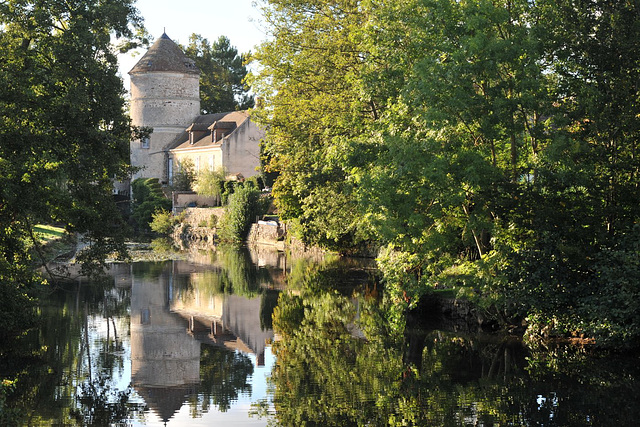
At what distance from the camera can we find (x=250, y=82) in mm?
27453

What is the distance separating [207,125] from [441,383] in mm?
54206

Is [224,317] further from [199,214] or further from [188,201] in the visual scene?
[188,201]

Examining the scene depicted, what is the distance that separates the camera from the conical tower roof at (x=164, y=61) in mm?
66000

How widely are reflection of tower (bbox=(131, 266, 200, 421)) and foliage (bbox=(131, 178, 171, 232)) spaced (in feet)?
107

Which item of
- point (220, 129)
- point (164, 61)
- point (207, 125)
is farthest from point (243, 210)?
point (164, 61)

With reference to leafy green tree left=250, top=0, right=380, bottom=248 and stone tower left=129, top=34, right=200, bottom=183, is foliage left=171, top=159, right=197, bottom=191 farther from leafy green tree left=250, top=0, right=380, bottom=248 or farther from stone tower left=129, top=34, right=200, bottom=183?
leafy green tree left=250, top=0, right=380, bottom=248

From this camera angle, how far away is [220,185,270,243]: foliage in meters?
47.1

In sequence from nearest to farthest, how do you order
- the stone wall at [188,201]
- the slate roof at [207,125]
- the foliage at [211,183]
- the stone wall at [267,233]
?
the stone wall at [267,233] → the foliage at [211,183] → the stone wall at [188,201] → the slate roof at [207,125]

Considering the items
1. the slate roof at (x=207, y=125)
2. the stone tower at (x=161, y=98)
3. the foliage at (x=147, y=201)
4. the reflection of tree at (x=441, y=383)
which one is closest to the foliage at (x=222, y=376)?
the reflection of tree at (x=441, y=383)

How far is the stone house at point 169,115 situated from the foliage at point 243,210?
1473 cm

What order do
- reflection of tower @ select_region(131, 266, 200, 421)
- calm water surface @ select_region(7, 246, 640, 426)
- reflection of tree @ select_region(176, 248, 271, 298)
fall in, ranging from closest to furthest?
calm water surface @ select_region(7, 246, 640, 426)
reflection of tower @ select_region(131, 266, 200, 421)
reflection of tree @ select_region(176, 248, 271, 298)

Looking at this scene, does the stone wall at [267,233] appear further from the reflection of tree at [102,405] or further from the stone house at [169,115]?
the reflection of tree at [102,405]

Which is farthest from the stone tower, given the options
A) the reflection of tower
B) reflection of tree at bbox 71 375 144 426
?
reflection of tree at bbox 71 375 144 426

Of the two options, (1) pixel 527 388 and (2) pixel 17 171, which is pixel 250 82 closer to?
(2) pixel 17 171
